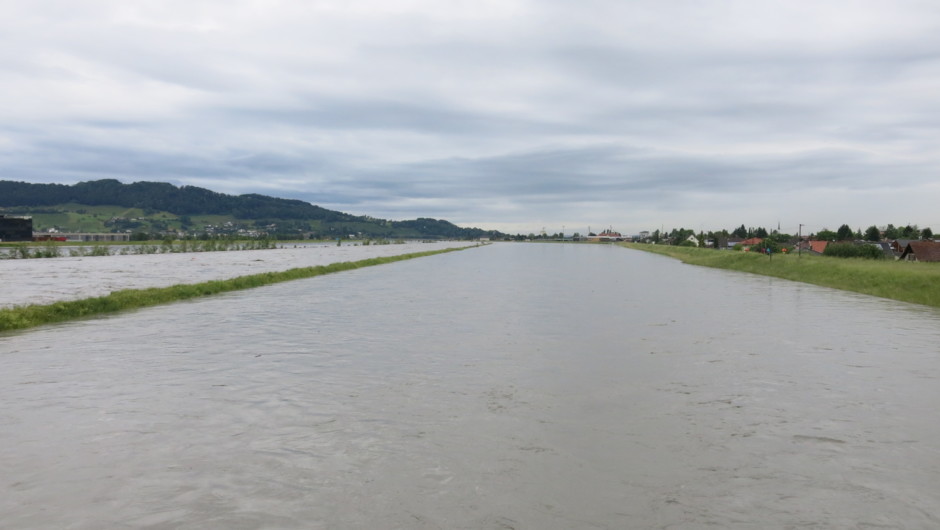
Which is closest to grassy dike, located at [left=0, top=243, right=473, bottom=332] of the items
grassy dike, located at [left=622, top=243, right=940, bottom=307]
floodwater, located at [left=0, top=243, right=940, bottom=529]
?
floodwater, located at [left=0, top=243, right=940, bottom=529]

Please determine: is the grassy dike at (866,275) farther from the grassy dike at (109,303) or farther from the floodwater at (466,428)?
the grassy dike at (109,303)

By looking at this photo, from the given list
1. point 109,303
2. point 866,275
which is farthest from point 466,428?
point 866,275

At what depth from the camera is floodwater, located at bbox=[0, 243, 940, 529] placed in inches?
311

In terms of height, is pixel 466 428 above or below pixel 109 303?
above

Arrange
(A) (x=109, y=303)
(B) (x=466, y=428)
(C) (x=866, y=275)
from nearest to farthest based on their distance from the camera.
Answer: (B) (x=466, y=428)
(A) (x=109, y=303)
(C) (x=866, y=275)

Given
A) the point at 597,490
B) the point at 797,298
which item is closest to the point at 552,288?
the point at 797,298

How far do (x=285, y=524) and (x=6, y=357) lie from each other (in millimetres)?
16206

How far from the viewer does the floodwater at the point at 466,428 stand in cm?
790

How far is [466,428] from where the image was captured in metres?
11.4

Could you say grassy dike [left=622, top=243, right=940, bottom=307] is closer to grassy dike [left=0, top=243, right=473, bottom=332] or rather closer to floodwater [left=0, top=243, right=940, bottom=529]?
floodwater [left=0, top=243, right=940, bottom=529]

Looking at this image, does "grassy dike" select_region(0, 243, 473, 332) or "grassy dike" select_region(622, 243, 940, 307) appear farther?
"grassy dike" select_region(622, 243, 940, 307)

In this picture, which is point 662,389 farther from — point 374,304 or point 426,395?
point 374,304

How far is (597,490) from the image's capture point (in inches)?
334

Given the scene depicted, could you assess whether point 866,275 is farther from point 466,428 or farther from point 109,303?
point 109,303
